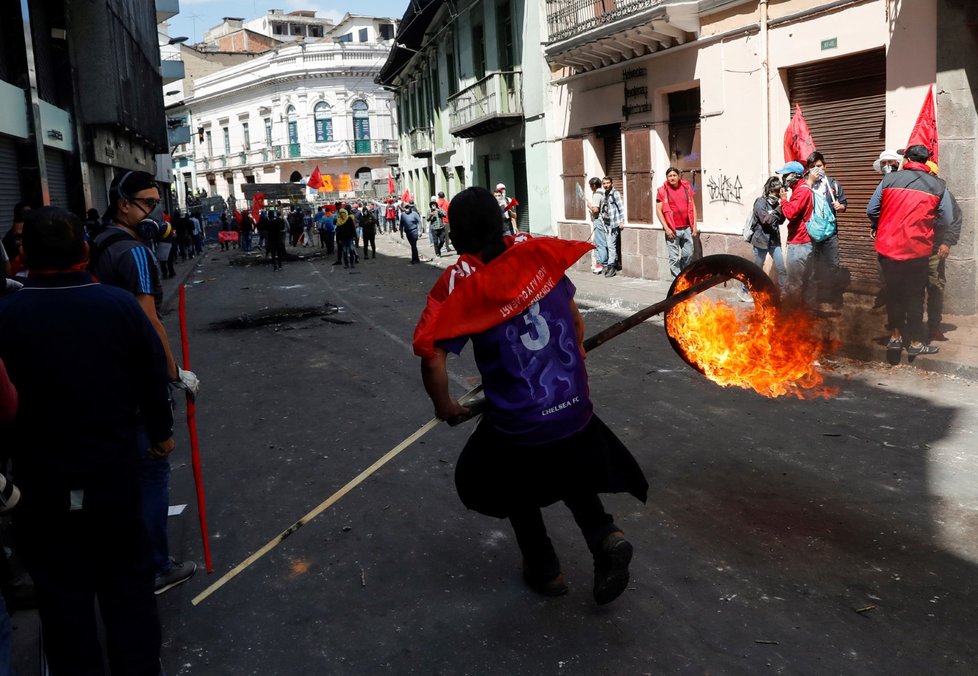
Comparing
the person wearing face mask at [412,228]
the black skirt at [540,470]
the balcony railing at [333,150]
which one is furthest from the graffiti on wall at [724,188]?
the balcony railing at [333,150]

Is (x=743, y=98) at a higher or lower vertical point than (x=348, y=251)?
higher

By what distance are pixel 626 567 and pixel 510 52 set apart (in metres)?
21.9

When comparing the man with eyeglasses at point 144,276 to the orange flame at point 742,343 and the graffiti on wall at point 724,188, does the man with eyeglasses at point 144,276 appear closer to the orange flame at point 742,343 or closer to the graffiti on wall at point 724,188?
the orange flame at point 742,343

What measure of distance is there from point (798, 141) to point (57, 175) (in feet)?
49.8

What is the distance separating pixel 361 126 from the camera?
61.9 metres

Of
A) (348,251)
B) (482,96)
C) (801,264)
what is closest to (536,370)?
(801,264)

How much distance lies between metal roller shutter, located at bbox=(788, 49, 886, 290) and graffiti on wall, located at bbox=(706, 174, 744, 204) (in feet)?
5.77

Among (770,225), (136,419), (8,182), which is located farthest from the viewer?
(8,182)

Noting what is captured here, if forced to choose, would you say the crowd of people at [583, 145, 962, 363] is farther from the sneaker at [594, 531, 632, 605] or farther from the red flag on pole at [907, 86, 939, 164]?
the sneaker at [594, 531, 632, 605]

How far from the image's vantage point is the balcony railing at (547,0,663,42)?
15109mm

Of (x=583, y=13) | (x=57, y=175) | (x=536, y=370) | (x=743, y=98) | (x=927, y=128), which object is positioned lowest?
(x=536, y=370)

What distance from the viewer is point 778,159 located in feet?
42.2

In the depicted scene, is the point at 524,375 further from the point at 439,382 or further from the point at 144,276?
the point at 144,276

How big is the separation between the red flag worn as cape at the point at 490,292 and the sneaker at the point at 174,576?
186 cm
